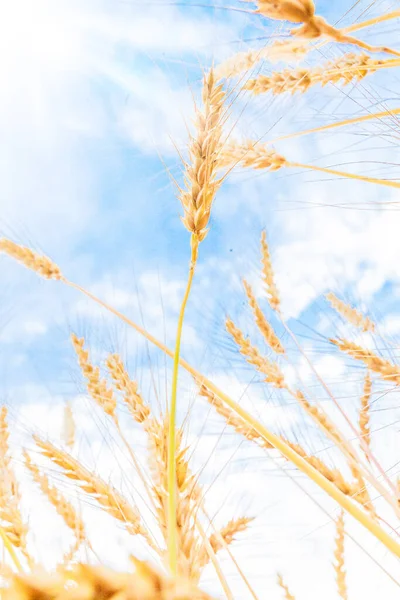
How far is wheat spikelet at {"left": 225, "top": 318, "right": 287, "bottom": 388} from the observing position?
126cm

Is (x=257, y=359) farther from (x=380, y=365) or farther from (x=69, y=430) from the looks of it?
(x=69, y=430)

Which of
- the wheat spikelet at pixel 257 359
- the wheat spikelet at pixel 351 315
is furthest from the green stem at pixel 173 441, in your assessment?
the wheat spikelet at pixel 351 315

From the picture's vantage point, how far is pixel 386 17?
762mm

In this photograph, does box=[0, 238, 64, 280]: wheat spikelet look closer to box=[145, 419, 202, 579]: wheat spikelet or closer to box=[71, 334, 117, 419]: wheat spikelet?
box=[71, 334, 117, 419]: wheat spikelet

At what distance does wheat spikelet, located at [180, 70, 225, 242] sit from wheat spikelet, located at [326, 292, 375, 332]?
3.05 ft

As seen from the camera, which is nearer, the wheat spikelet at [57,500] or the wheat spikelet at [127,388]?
the wheat spikelet at [127,388]

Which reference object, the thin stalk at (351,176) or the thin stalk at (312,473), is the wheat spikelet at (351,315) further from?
the thin stalk at (312,473)

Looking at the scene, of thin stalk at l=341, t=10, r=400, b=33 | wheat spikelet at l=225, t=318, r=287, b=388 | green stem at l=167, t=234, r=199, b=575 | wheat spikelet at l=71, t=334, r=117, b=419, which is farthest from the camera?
wheat spikelet at l=225, t=318, r=287, b=388

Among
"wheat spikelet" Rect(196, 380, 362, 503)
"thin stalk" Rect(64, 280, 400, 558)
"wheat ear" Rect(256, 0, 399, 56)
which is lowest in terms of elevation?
"thin stalk" Rect(64, 280, 400, 558)

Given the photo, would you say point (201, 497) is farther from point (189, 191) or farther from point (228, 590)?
point (189, 191)

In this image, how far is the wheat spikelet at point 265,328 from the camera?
1.34 m

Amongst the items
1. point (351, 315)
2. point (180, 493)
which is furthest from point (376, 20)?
point (351, 315)

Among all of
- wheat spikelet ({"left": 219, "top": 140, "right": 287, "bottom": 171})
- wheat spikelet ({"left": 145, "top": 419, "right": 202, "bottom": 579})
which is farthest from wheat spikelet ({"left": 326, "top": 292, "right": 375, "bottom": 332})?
wheat spikelet ({"left": 145, "top": 419, "right": 202, "bottom": 579})

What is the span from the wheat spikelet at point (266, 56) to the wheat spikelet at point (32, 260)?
52 cm
